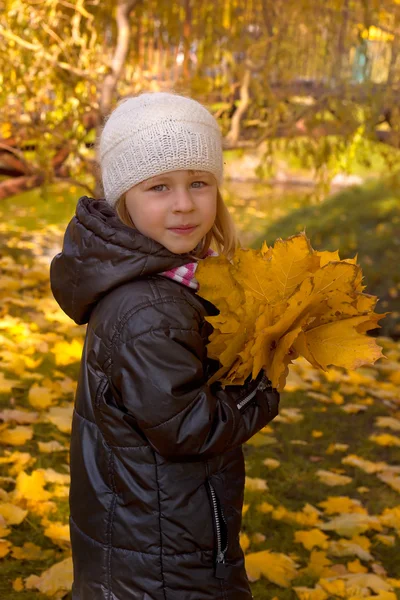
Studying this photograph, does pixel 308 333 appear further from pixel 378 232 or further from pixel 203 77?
pixel 378 232

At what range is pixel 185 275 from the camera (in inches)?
65.1

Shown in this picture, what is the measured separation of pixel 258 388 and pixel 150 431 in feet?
0.92

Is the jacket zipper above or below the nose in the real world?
below

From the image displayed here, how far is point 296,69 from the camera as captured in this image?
5406 mm

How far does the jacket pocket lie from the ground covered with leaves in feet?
2.85

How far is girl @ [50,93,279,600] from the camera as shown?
152cm

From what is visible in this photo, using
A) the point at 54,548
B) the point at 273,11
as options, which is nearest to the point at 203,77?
the point at 273,11

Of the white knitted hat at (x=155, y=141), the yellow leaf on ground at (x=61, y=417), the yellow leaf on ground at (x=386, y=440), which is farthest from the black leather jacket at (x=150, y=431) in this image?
the yellow leaf on ground at (x=386, y=440)

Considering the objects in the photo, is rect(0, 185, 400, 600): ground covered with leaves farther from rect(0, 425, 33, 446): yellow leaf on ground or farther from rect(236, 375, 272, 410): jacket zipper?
rect(236, 375, 272, 410): jacket zipper

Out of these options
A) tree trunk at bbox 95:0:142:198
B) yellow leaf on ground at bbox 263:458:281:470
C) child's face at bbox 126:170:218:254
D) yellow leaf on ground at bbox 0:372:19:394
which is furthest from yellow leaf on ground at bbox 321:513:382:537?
tree trunk at bbox 95:0:142:198

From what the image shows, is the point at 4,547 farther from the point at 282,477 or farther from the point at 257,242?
the point at 257,242

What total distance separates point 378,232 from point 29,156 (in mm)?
2847

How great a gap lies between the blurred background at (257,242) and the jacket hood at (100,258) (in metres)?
0.97

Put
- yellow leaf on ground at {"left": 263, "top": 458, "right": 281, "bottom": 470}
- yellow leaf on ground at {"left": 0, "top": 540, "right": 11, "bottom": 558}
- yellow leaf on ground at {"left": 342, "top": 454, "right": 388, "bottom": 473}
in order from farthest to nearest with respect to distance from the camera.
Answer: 1. yellow leaf on ground at {"left": 342, "top": 454, "right": 388, "bottom": 473}
2. yellow leaf on ground at {"left": 263, "top": 458, "right": 281, "bottom": 470}
3. yellow leaf on ground at {"left": 0, "top": 540, "right": 11, "bottom": 558}
